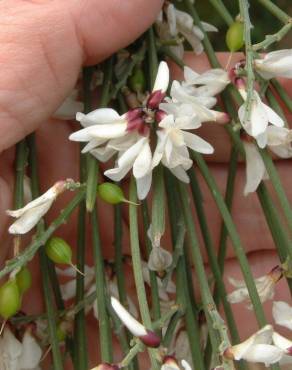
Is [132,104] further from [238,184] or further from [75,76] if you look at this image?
[238,184]

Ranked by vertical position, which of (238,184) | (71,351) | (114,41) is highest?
(114,41)

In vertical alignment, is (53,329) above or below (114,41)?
below

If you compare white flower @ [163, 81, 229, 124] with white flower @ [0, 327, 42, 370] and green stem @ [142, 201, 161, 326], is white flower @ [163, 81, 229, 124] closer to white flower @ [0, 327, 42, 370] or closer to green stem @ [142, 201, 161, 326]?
green stem @ [142, 201, 161, 326]

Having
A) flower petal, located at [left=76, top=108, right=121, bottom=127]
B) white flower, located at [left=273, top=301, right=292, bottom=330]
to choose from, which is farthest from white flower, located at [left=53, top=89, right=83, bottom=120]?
white flower, located at [left=273, top=301, right=292, bottom=330]

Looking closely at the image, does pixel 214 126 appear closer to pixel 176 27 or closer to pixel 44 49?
pixel 176 27

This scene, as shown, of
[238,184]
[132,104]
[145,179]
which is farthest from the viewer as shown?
[238,184]

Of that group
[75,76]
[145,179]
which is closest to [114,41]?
[75,76]
